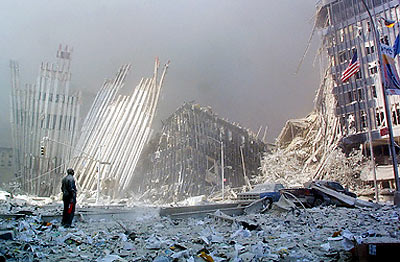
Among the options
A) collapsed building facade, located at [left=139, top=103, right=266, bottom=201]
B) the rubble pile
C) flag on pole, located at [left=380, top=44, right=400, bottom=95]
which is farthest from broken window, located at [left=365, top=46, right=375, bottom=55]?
flag on pole, located at [left=380, top=44, right=400, bottom=95]

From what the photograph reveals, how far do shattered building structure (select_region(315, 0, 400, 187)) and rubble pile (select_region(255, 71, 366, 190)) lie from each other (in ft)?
3.82

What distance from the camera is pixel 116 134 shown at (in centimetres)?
3253

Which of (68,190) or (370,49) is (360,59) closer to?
(370,49)

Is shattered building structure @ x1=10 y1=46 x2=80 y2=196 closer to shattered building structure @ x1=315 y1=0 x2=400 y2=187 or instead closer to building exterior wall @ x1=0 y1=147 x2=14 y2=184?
building exterior wall @ x1=0 y1=147 x2=14 y2=184

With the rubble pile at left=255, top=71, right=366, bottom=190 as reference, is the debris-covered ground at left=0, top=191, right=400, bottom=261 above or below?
below

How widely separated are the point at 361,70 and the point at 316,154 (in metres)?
10.3

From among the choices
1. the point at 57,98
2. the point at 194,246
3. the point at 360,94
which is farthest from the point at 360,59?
the point at 57,98

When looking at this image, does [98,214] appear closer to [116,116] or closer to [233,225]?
[233,225]

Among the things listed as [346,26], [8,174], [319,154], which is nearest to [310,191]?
[319,154]

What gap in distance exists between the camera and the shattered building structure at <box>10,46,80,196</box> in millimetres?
31062

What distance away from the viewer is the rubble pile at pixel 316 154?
29.4 metres

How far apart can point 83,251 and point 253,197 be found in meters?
9.94

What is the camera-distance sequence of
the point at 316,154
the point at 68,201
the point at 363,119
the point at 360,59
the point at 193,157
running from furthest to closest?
the point at 316,154 < the point at 193,157 < the point at 360,59 < the point at 363,119 < the point at 68,201

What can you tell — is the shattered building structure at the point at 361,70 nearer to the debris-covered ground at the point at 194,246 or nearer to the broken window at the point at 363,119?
the broken window at the point at 363,119
